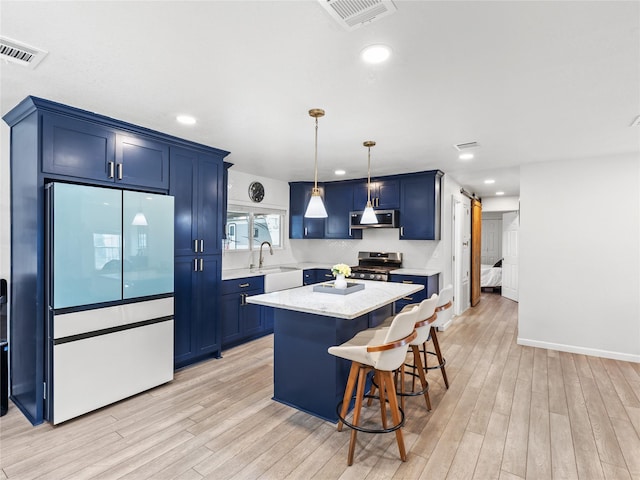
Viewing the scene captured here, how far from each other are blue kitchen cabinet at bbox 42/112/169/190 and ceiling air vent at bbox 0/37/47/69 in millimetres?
689

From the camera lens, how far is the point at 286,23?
1.58 metres

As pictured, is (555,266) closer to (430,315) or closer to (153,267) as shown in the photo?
(430,315)

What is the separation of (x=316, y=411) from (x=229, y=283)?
6.59 feet

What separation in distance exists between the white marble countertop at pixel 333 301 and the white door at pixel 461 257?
2.91m

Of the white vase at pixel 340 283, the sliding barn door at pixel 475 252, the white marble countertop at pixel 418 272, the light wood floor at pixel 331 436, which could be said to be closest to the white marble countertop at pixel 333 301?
the white vase at pixel 340 283

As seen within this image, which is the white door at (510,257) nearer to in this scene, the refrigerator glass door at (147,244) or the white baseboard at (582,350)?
the white baseboard at (582,350)

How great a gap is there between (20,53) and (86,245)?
1.33 meters

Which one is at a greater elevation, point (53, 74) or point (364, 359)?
point (53, 74)

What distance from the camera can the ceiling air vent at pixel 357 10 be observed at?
1.43 m

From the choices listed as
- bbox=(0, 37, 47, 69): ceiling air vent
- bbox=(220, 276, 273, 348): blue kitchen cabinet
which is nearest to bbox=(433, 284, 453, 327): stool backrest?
bbox=(220, 276, 273, 348): blue kitchen cabinet

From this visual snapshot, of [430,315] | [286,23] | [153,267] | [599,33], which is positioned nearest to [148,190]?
[153,267]

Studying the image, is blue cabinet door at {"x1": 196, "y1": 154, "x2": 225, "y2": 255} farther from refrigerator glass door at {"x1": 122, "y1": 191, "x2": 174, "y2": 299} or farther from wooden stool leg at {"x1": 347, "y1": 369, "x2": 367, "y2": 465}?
wooden stool leg at {"x1": 347, "y1": 369, "x2": 367, "y2": 465}

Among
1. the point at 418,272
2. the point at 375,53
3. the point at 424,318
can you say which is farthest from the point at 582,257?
the point at 375,53

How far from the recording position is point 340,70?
2025mm
